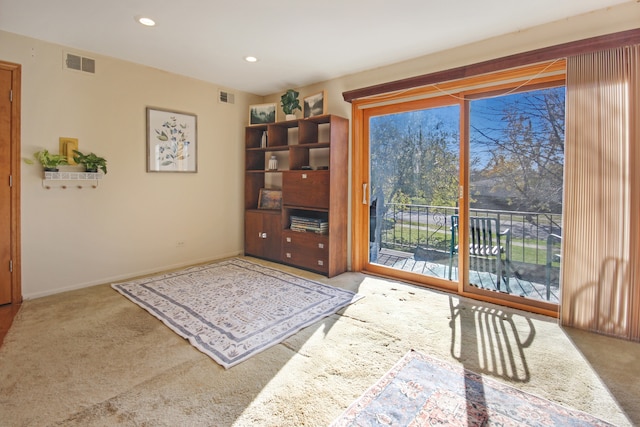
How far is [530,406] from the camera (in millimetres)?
1694

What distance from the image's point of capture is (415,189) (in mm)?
3734

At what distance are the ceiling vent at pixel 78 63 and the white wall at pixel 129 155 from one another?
56 mm

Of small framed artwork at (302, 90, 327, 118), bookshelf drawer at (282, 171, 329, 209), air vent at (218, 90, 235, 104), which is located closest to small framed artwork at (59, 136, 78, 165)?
air vent at (218, 90, 235, 104)

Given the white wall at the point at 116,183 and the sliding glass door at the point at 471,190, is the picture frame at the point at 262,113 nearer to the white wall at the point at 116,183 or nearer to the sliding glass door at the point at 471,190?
the white wall at the point at 116,183

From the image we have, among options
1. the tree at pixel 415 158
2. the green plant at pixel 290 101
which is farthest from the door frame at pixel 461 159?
the green plant at pixel 290 101

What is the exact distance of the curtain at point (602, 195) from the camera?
7.90 feet

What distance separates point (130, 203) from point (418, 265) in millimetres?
3399

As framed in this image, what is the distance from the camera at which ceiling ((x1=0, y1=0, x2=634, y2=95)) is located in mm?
2543

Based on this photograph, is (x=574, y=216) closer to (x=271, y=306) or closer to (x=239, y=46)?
(x=271, y=306)

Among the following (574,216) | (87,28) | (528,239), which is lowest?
(528,239)

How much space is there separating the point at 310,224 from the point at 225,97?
7.31 feet

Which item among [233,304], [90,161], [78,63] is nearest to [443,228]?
[233,304]

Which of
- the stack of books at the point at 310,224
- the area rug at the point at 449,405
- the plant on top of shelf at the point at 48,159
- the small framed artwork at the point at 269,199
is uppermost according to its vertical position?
the plant on top of shelf at the point at 48,159

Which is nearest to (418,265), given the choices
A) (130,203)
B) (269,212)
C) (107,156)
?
(269,212)
